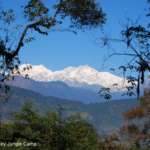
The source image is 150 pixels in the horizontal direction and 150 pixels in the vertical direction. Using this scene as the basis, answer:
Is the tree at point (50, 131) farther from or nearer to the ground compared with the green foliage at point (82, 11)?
nearer to the ground

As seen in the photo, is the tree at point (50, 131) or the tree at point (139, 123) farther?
the tree at point (139, 123)

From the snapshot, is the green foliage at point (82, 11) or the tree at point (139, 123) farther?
the tree at point (139, 123)

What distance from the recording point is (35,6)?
31.5 meters

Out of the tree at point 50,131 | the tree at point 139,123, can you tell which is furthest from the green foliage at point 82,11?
the tree at point 139,123

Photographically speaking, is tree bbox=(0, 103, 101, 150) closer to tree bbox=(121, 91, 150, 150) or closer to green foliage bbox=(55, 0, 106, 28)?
green foliage bbox=(55, 0, 106, 28)

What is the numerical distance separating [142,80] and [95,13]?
10002 millimetres

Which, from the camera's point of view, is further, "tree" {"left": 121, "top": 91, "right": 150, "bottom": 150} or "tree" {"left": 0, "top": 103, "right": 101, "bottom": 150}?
"tree" {"left": 121, "top": 91, "right": 150, "bottom": 150}

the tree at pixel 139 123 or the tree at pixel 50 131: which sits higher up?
the tree at pixel 139 123

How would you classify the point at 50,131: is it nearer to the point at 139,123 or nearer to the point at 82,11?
the point at 82,11

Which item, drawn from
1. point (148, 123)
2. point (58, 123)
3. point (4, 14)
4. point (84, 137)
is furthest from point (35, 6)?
point (148, 123)

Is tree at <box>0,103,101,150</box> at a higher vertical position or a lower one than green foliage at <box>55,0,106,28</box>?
lower

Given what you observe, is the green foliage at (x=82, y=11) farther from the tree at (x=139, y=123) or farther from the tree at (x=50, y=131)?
the tree at (x=139, y=123)

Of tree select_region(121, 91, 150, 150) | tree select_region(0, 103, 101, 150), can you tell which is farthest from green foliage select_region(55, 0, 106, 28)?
tree select_region(121, 91, 150, 150)

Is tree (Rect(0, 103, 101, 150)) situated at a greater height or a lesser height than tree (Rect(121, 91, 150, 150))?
lesser
